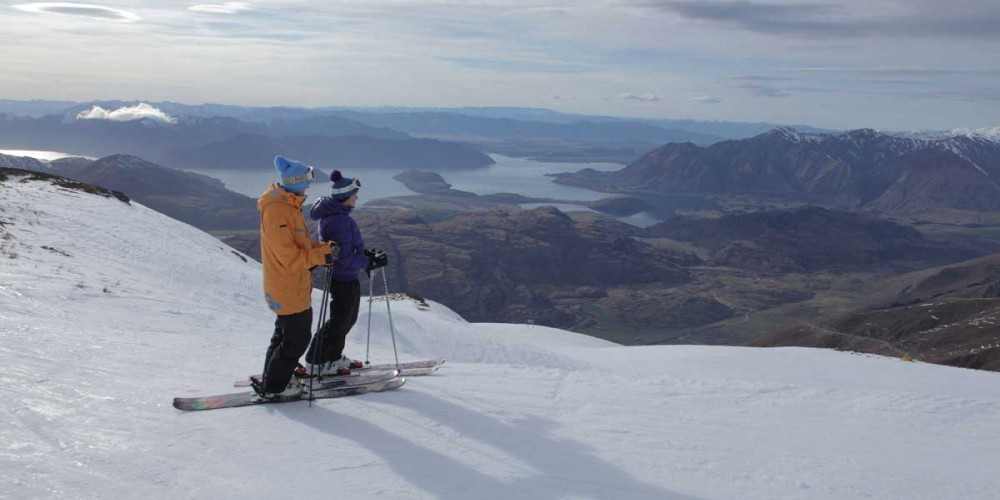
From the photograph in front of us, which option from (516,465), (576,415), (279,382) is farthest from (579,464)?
(279,382)

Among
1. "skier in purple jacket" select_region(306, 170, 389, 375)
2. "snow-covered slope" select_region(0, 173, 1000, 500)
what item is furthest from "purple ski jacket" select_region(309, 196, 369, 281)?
"snow-covered slope" select_region(0, 173, 1000, 500)

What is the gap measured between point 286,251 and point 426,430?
255 cm

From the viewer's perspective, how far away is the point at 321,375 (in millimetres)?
9039

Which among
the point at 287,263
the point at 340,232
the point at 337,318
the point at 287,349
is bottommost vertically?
the point at 287,349

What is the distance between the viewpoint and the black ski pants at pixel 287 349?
7828 mm

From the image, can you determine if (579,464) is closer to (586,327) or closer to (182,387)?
(182,387)

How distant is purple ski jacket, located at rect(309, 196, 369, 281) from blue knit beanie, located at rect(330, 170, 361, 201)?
0.09 meters

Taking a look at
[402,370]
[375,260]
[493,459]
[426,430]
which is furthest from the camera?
[402,370]

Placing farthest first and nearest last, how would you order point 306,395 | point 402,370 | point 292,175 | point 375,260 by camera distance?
point 402,370 < point 375,260 < point 306,395 < point 292,175

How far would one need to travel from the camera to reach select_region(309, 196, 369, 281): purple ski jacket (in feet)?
27.7

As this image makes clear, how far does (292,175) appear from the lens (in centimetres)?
765

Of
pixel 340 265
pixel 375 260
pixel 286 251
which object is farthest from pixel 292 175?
pixel 375 260

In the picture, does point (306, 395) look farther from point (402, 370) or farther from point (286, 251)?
point (402, 370)

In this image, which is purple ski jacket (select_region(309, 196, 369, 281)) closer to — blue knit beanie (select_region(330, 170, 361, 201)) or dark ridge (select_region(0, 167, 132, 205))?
blue knit beanie (select_region(330, 170, 361, 201))
